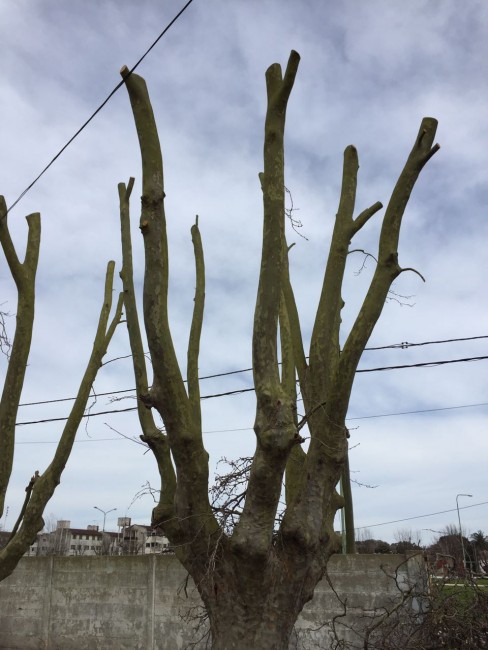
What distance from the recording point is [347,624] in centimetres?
755

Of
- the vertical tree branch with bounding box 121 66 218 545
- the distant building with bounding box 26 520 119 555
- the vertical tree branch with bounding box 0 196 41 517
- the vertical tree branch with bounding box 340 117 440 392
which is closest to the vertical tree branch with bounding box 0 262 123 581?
the vertical tree branch with bounding box 0 196 41 517

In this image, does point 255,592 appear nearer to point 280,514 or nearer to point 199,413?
point 280,514

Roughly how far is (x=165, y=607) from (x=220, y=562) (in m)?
6.07

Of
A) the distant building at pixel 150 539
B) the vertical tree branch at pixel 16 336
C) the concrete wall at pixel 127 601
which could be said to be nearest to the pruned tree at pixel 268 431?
the distant building at pixel 150 539

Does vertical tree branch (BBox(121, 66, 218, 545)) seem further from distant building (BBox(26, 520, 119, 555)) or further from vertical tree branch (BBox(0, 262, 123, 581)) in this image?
distant building (BBox(26, 520, 119, 555))

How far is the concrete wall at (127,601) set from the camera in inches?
→ 298

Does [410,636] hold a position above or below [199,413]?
below

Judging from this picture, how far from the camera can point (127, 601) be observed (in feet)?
30.7

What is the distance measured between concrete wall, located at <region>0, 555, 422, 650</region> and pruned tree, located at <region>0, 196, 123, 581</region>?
118 inches

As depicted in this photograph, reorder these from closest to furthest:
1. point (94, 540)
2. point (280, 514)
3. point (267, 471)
→ point (267, 471), point (280, 514), point (94, 540)

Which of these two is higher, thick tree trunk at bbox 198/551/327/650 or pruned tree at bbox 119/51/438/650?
pruned tree at bbox 119/51/438/650

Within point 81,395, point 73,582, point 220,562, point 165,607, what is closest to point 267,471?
point 220,562

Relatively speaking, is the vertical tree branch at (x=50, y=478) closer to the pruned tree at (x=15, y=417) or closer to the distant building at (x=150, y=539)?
the pruned tree at (x=15, y=417)

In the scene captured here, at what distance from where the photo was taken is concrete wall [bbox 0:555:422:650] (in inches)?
298
